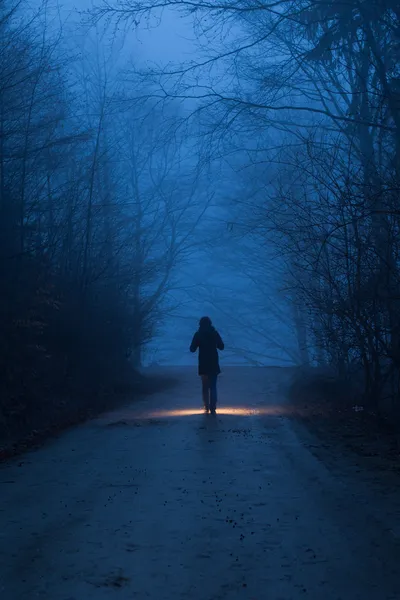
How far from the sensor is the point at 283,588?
547 cm

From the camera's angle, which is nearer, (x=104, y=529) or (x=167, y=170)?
(x=104, y=529)

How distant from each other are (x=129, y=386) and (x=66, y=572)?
19937mm

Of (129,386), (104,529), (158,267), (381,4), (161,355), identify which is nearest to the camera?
(104,529)

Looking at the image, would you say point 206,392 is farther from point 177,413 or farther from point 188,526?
point 188,526

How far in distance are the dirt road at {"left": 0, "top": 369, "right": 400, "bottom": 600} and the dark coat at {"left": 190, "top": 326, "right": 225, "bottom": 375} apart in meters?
5.43

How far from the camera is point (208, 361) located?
728 inches

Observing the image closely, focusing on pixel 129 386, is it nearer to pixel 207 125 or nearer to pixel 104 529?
pixel 207 125

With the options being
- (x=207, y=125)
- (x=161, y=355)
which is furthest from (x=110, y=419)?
(x=161, y=355)

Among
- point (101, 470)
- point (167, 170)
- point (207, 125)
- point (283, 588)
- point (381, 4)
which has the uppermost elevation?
point (167, 170)

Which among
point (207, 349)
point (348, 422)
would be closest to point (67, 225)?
point (207, 349)

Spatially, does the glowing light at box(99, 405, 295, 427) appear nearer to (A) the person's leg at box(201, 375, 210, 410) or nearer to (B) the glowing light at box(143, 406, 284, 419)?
(B) the glowing light at box(143, 406, 284, 419)

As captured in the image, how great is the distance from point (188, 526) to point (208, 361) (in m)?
11.3

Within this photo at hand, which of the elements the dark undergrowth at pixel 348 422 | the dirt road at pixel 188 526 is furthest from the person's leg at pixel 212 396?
the dirt road at pixel 188 526

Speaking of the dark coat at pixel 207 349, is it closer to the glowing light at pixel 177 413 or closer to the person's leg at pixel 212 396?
the person's leg at pixel 212 396
